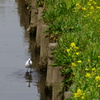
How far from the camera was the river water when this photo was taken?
46.1 ft

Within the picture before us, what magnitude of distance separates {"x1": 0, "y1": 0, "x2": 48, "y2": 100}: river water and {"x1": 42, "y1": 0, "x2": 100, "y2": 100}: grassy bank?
1277 mm

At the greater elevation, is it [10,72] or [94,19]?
[94,19]

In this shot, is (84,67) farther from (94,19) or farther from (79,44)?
(94,19)

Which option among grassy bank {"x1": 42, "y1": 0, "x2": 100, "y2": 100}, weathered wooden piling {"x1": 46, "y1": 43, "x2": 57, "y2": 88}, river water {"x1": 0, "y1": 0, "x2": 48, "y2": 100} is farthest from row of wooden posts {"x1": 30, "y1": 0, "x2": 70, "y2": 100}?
river water {"x1": 0, "y1": 0, "x2": 48, "y2": 100}

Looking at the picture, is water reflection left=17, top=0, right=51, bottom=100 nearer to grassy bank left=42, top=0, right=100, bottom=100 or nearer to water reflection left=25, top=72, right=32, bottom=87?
water reflection left=25, top=72, right=32, bottom=87

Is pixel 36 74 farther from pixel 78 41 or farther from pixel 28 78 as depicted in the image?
pixel 78 41

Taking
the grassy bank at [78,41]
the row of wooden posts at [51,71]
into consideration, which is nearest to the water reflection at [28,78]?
the row of wooden posts at [51,71]

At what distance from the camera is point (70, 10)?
15406 millimetres

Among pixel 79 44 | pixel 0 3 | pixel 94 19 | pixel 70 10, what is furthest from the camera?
pixel 0 3

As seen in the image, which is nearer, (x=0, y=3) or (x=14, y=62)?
(x=14, y=62)

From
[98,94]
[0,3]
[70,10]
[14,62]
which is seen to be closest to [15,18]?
[0,3]

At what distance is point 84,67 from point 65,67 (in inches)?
44.9

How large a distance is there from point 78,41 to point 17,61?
504cm

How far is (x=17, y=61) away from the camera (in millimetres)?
17078
